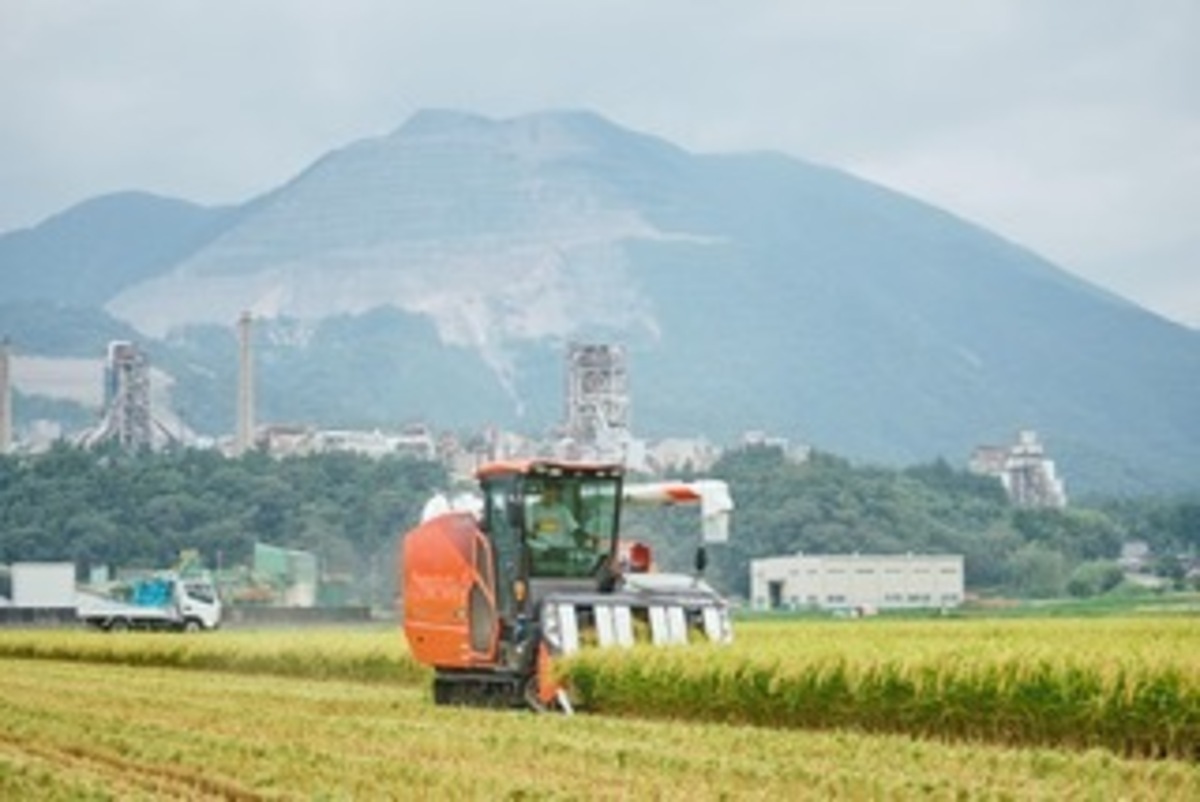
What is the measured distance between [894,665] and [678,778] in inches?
210

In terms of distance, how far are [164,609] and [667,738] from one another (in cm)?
6092

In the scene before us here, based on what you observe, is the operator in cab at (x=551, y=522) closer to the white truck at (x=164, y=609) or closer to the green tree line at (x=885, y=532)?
the white truck at (x=164, y=609)

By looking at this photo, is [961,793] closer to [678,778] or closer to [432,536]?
[678,778]

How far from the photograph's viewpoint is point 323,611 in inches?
3760

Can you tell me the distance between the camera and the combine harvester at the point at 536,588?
26547mm

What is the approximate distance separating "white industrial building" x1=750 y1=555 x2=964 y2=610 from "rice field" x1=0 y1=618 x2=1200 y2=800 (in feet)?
416

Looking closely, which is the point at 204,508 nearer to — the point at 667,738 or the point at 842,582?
the point at 842,582

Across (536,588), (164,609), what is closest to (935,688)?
(536,588)

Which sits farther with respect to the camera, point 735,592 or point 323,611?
point 735,592

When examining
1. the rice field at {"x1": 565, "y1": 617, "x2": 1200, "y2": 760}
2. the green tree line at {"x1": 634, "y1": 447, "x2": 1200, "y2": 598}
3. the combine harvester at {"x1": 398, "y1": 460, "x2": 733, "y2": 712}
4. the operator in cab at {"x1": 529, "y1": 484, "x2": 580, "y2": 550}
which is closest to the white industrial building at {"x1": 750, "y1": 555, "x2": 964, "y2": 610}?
the green tree line at {"x1": 634, "y1": 447, "x2": 1200, "y2": 598}

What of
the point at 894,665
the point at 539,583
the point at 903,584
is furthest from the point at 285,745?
the point at 903,584

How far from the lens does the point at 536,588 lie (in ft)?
89.4

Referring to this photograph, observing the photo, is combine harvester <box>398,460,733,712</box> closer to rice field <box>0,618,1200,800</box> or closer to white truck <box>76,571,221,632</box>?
rice field <box>0,618,1200,800</box>

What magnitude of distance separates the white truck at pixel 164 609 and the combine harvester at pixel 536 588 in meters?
49.8
